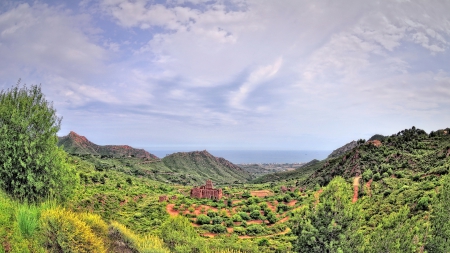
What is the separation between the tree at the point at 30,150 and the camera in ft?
33.2

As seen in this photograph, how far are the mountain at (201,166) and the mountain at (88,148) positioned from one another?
43.2ft

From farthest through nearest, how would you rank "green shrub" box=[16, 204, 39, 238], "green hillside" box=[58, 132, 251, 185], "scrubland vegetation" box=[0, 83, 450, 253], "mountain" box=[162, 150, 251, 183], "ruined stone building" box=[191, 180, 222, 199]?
"mountain" box=[162, 150, 251, 183], "green hillside" box=[58, 132, 251, 185], "ruined stone building" box=[191, 180, 222, 199], "scrubland vegetation" box=[0, 83, 450, 253], "green shrub" box=[16, 204, 39, 238]

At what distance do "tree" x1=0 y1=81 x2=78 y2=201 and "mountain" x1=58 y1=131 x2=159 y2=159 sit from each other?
105124 mm

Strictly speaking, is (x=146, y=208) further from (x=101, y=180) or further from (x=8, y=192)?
(x=8, y=192)

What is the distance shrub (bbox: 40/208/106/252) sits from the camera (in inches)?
271

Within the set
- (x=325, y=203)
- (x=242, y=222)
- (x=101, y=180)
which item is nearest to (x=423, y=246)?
(x=325, y=203)

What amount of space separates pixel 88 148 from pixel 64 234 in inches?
5234

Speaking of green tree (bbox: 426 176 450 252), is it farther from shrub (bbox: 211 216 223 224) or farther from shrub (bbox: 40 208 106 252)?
shrub (bbox: 211 216 223 224)

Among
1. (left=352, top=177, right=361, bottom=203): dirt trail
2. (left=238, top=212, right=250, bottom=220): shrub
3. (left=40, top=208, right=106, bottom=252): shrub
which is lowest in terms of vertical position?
(left=238, top=212, right=250, bottom=220): shrub

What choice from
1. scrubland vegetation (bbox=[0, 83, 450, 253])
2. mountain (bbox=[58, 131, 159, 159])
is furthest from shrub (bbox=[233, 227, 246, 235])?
mountain (bbox=[58, 131, 159, 159])

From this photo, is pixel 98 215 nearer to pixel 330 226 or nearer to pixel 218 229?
pixel 330 226

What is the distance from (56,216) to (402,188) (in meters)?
32.9

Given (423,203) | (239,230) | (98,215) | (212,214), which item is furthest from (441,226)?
(212,214)

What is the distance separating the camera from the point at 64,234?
6.93 m
